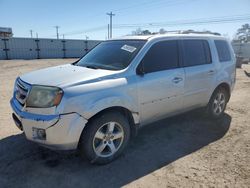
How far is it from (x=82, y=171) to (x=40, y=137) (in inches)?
29.9

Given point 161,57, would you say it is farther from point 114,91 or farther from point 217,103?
point 217,103

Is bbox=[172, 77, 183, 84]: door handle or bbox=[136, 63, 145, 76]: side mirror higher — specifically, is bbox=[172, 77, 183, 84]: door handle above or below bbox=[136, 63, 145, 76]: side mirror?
below

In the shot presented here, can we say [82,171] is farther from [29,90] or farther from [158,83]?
[158,83]

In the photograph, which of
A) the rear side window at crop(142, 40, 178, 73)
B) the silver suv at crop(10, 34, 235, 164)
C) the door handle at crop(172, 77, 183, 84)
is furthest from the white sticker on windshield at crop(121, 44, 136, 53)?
the door handle at crop(172, 77, 183, 84)

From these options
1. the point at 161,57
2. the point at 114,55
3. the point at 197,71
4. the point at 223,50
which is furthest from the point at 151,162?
the point at 223,50

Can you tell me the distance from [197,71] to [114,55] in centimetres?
170

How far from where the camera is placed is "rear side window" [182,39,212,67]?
4.34m

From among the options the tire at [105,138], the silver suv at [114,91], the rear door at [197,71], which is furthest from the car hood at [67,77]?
the rear door at [197,71]

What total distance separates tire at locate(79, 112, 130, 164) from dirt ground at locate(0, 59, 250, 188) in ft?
0.50

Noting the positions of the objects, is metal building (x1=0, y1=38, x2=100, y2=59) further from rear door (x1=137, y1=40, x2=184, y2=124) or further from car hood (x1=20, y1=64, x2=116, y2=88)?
rear door (x1=137, y1=40, x2=184, y2=124)

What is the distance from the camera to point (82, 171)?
318 centimetres

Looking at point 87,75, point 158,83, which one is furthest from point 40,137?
point 158,83

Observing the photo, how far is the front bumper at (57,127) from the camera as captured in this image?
282 centimetres

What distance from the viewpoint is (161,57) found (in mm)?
3898
